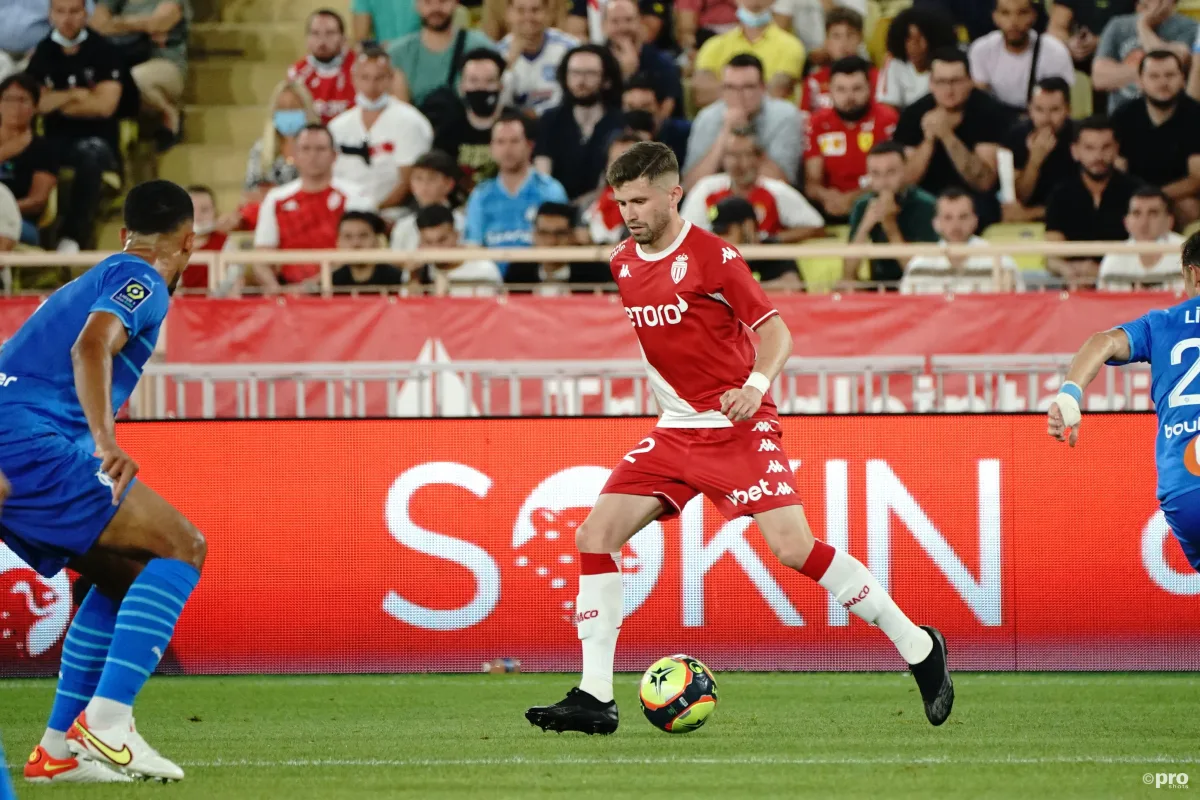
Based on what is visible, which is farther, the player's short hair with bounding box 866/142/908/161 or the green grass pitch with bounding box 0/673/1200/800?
the player's short hair with bounding box 866/142/908/161

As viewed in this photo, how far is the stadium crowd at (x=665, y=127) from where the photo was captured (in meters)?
14.1

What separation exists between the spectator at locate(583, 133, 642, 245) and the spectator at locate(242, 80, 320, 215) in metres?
2.93

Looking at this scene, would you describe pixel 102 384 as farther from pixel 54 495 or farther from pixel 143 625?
pixel 143 625

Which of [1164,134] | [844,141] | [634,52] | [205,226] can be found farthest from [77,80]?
[1164,134]

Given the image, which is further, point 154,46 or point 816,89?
point 154,46

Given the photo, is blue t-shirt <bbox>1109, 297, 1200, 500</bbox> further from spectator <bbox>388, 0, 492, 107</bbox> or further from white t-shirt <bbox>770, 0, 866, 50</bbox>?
spectator <bbox>388, 0, 492, 107</bbox>

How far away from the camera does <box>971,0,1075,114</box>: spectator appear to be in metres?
15.8

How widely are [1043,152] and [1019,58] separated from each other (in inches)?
50.7

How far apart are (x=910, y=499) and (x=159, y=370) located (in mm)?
4681

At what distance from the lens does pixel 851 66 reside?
15.1 meters

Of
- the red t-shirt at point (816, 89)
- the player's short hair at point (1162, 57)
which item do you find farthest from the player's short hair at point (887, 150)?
the player's short hair at point (1162, 57)

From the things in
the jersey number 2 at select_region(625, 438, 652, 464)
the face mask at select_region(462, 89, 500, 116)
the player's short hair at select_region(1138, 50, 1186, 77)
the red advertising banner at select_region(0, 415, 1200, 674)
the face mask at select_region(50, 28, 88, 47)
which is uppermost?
the face mask at select_region(50, 28, 88, 47)

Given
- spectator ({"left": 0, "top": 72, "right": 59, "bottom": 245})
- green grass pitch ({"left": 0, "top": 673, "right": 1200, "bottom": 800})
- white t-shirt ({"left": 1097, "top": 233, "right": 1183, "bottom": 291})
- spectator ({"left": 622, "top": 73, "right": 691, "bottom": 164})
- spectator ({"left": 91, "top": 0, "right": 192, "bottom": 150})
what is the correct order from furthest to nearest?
spectator ({"left": 91, "top": 0, "right": 192, "bottom": 150}), spectator ({"left": 0, "top": 72, "right": 59, "bottom": 245}), spectator ({"left": 622, "top": 73, "right": 691, "bottom": 164}), white t-shirt ({"left": 1097, "top": 233, "right": 1183, "bottom": 291}), green grass pitch ({"left": 0, "top": 673, "right": 1200, "bottom": 800})

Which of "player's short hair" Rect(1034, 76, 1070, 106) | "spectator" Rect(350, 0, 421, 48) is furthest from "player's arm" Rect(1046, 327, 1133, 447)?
"spectator" Rect(350, 0, 421, 48)
